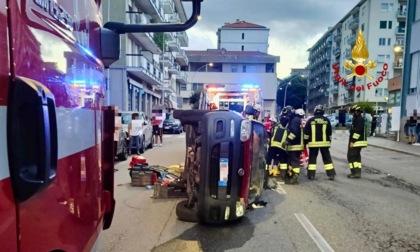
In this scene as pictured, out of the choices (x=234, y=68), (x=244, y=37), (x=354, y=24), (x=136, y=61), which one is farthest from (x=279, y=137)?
(x=244, y=37)

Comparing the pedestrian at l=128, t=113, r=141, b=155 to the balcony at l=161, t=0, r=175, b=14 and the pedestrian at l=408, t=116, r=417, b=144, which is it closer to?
the pedestrian at l=408, t=116, r=417, b=144

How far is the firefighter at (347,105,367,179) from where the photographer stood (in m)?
9.84

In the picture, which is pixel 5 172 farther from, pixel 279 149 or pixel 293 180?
pixel 279 149

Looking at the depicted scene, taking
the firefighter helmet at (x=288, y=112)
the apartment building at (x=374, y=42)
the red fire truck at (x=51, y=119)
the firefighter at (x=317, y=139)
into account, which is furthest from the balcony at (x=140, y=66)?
the apartment building at (x=374, y=42)

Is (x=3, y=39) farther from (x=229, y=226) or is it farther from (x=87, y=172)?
(x=229, y=226)

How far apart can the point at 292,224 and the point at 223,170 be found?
1.46 meters

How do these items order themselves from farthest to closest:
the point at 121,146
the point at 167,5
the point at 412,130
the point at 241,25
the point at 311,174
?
1. the point at 241,25
2. the point at 167,5
3. the point at 412,130
4. the point at 121,146
5. the point at 311,174

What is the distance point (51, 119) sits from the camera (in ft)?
4.30

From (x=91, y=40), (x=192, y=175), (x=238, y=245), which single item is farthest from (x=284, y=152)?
(x=91, y=40)

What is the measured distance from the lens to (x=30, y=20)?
4.60 ft

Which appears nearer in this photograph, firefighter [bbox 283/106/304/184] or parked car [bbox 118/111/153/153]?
firefighter [bbox 283/106/304/184]

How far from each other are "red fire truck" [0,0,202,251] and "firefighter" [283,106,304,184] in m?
6.75

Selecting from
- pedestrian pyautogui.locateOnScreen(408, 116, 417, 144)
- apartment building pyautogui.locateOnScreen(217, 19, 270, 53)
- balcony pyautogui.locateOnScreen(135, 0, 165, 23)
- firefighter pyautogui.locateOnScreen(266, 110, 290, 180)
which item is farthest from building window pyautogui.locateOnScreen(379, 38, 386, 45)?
firefighter pyautogui.locateOnScreen(266, 110, 290, 180)

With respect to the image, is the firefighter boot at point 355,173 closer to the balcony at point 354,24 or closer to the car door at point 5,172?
the car door at point 5,172
